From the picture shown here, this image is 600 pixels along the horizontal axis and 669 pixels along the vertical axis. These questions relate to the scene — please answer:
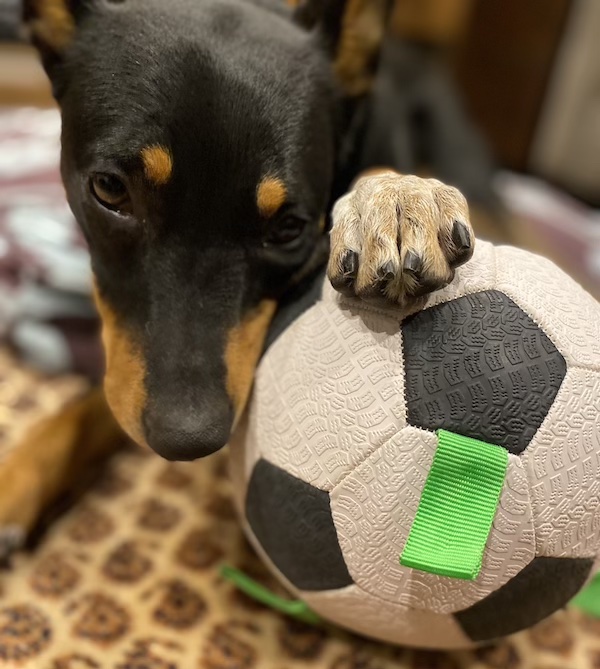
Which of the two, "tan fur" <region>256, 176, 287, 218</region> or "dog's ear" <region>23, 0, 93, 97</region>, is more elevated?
"dog's ear" <region>23, 0, 93, 97</region>

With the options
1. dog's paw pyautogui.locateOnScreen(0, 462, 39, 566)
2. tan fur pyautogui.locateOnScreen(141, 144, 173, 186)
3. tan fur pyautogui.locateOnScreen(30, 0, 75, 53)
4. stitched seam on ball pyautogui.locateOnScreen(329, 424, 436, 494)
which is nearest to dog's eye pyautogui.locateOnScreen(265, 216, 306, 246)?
tan fur pyautogui.locateOnScreen(141, 144, 173, 186)

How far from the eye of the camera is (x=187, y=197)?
121 centimetres

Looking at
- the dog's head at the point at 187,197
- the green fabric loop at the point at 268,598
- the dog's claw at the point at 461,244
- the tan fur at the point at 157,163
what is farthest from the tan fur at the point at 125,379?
the dog's claw at the point at 461,244

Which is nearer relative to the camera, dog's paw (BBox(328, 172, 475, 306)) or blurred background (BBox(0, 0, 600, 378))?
dog's paw (BBox(328, 172, 475, 306))

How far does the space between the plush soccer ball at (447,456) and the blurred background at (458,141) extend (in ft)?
3.55

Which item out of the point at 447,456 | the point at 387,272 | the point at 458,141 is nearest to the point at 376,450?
the point at 447,456

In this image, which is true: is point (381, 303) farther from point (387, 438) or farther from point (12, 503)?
point (12, 503)

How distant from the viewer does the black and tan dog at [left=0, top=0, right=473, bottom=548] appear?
43.7 inches

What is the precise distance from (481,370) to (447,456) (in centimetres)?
13

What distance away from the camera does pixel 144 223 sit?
4.09ft

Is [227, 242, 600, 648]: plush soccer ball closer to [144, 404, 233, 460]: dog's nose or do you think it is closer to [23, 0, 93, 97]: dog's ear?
[144, 404, 233, 460]: dog's nose

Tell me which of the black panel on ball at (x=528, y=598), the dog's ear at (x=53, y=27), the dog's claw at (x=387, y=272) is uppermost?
the dog's ear at (x=53, y=27)

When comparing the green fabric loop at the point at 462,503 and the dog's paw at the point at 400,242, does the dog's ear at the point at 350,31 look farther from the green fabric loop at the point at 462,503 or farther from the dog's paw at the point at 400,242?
the green fabric loop at the point at 462,503

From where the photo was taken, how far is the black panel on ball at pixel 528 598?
1055mm
